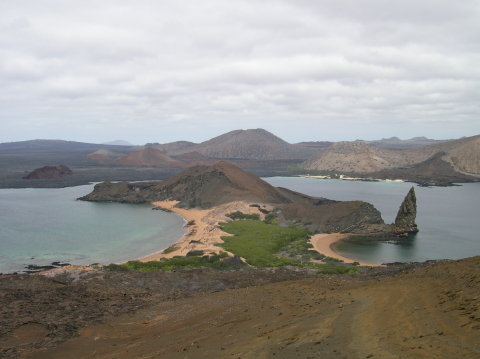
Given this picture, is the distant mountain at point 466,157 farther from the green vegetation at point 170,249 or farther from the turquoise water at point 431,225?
the green vegetation at point 170,249

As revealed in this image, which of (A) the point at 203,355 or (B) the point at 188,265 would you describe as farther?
(B) the point at 188,265

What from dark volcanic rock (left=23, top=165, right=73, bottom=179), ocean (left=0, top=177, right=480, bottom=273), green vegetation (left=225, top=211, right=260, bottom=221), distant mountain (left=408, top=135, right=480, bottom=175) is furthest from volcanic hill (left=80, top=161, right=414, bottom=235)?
distant mountain (left=408, top=135, right=480, bottom=175)

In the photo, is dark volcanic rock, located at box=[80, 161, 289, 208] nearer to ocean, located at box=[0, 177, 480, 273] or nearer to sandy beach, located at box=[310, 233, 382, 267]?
ocean, located at box=[0, 177, 480, 273]

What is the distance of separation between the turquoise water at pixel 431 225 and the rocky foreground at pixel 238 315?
23.4 m

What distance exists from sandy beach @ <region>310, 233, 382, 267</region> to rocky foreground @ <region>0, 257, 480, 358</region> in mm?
16777

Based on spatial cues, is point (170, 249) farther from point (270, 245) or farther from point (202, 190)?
point (202, 190)

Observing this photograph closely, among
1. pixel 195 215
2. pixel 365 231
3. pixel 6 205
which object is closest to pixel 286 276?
pixel 365 231

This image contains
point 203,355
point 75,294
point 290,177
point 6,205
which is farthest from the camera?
point 290,177

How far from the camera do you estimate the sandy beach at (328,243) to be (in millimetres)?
49569

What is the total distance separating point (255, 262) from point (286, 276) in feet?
36.5

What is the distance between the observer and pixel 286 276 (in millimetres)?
33594

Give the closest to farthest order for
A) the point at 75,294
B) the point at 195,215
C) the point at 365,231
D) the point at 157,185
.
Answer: the point at 75,294 < the point at 365,231 < the point at 195,215 < the point at 157,185

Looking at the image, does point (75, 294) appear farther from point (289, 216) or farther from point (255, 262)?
point (289, 216)

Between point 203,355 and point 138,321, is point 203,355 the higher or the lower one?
the higher one
